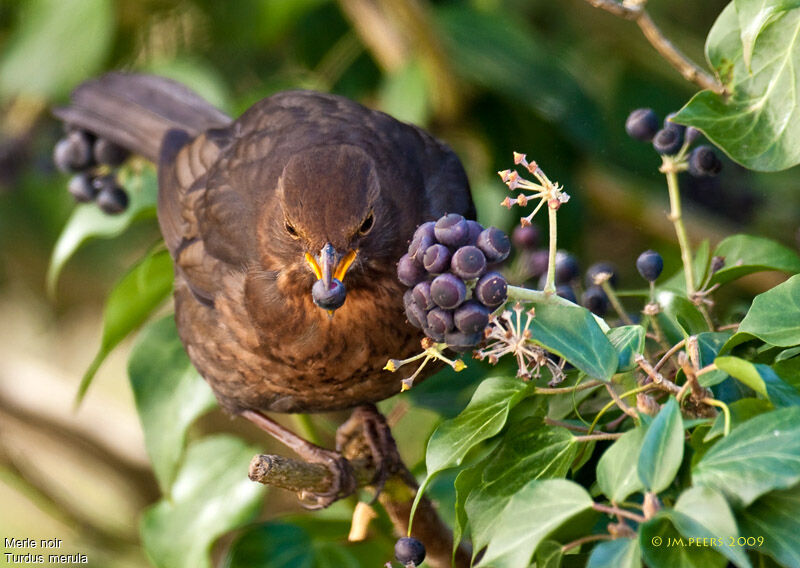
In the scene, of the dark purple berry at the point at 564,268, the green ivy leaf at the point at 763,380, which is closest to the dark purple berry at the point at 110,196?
the dark purple berry at the point at 564,268

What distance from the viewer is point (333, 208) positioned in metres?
2.18

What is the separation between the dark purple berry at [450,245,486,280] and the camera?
1.56 m

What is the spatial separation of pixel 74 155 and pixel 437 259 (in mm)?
1874


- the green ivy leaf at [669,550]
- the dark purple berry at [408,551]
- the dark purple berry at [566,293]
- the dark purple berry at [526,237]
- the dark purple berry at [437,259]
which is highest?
the dark purple berry at [437,259]

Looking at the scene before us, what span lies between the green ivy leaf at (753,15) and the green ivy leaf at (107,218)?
1.89 m

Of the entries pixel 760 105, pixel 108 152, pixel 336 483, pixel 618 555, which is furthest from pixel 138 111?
pixel 618 555

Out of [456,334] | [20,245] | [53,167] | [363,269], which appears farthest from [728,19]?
[20,245]

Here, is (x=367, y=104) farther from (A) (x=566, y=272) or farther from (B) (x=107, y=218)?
(A) (x=566, y=272)

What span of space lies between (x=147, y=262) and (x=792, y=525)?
211 centimetres

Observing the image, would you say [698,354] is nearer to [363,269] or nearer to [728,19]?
[728,19]

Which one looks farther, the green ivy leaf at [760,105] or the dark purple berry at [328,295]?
the dark purple berry at [328,295]

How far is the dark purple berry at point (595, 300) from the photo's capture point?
2.16 meters

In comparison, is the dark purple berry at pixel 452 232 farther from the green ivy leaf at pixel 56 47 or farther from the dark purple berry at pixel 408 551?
the green ivy leaf at pixel 56 47

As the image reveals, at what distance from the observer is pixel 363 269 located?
2.32m
